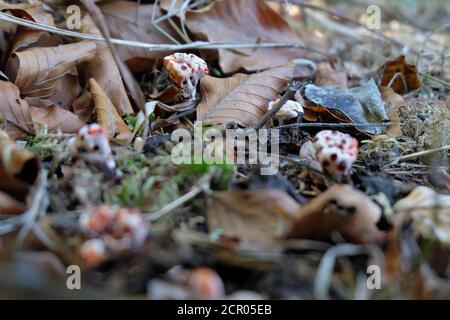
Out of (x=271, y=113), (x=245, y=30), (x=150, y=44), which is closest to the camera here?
(x=271, y=113)

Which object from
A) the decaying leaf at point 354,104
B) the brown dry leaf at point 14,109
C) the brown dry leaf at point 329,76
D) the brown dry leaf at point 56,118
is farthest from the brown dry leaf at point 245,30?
the brown dry leaf at point 14,109

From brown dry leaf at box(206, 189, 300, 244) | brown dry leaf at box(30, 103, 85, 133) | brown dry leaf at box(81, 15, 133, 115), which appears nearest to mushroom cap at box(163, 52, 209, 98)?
brown dry leaf at box(81, 15, 133, 115)

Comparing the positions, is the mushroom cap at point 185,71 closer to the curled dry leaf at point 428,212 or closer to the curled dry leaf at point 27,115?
the curled dry leaf at point 27,115

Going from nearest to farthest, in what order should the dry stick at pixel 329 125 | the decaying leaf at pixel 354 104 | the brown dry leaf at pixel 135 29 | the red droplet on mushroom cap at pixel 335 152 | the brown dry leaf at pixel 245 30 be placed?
the red droplet on mushroom cap at pixel 335 152 → the dry stick at pixel 329 125 → the decaying leaf at pixel 354 104 → the brown dry leaf at pixel 135 29 → the brown dry leaf at pixel 245 30

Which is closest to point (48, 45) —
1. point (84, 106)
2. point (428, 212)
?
point (84, 106)

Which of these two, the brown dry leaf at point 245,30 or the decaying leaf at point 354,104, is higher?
the brown dry leaf at point 245,30

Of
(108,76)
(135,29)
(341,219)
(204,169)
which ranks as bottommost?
(341,219)

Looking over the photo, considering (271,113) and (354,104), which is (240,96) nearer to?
(271,113)
